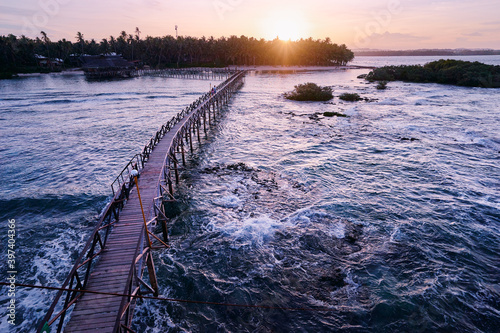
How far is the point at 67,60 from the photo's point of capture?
416 ft

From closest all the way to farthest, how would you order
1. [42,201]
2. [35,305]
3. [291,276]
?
1. [35,305]
2. [291,276]
3. [42,201]

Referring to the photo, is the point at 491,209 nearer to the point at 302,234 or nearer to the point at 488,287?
the point at 488,287

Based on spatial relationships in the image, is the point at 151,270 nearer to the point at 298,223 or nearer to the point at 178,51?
the point at 298,223

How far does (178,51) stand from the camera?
131 metres

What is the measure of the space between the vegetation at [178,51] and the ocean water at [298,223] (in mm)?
99668

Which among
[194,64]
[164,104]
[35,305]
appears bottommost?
[35,305]

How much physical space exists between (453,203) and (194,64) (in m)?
140

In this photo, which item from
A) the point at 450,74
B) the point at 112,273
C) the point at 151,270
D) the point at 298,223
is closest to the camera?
the point at 112,273

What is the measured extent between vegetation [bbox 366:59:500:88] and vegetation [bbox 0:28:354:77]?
68837mm

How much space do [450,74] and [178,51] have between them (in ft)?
374

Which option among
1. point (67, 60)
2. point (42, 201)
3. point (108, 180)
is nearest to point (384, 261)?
point (108, 180)

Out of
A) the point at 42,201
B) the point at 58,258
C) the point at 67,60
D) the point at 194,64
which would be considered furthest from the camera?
the point at 194,64

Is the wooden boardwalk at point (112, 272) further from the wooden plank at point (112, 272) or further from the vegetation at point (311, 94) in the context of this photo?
the vegetation at point (311, 94)

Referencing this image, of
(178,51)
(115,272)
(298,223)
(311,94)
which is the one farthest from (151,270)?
(178,51)
